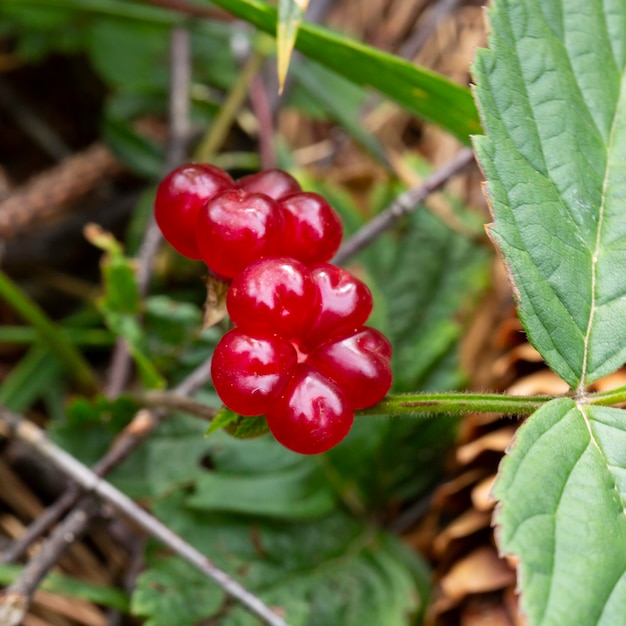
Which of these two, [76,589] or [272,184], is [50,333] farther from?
[272,184]

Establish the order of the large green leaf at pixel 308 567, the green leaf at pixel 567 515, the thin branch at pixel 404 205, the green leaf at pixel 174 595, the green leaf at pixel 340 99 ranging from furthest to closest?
the green leaf at pixel 340 99
the thin branch at pixel 404 205
the large green leaf at pixel 308 567
the green leaf at pixel 174 595
the green leaf at pixel 567 515

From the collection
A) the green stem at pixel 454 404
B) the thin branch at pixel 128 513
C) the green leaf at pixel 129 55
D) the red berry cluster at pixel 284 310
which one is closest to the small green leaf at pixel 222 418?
the red berry cluster at pixel 284 310

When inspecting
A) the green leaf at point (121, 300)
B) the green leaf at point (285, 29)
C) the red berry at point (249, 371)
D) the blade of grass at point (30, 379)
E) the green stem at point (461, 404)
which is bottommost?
the blade of grass at point (30, 379)

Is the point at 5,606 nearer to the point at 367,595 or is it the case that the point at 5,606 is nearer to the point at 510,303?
the point at 367,595

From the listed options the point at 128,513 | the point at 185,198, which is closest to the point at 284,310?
the point at 185,198

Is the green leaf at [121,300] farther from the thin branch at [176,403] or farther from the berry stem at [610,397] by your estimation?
the berry stem at [610,397]

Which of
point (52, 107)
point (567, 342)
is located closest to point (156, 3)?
point (52, 107)
